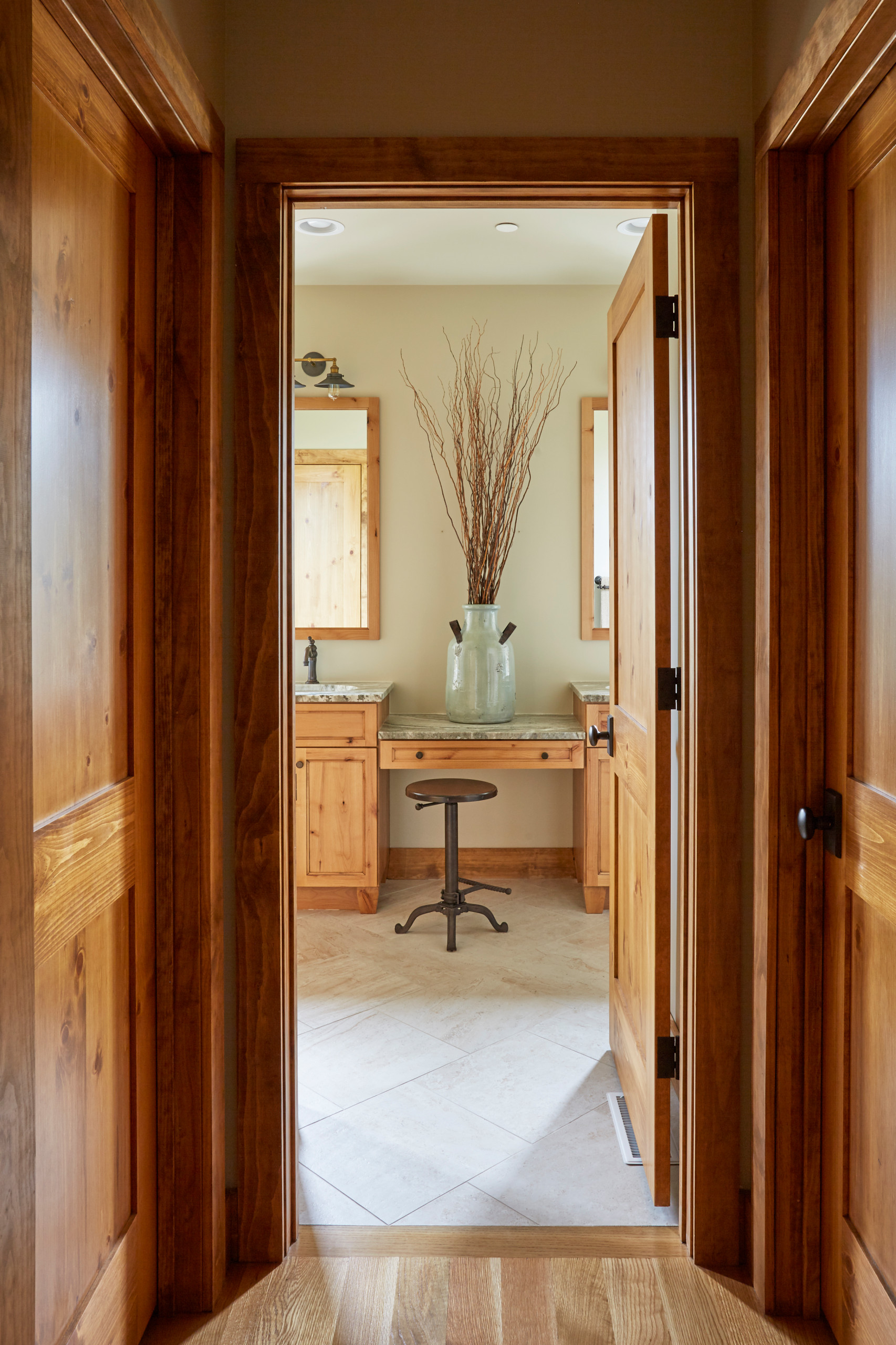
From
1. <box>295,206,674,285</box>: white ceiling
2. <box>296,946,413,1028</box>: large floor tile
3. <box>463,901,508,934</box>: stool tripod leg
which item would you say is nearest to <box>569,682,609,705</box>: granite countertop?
<box>463,901,508,934</box>: stool tripod leg

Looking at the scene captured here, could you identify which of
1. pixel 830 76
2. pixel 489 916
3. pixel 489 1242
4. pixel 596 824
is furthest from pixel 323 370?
pixel 489 1242

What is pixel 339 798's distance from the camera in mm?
4008

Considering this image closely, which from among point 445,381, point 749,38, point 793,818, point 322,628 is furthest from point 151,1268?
point 445,381

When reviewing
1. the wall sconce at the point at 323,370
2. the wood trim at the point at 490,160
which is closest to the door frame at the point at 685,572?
the wood trim at the point at 490,160

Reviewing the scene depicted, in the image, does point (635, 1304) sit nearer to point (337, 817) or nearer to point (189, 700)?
point (189, 700)

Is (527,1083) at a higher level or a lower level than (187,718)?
lower

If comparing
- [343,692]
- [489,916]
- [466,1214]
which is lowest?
[466,1214]

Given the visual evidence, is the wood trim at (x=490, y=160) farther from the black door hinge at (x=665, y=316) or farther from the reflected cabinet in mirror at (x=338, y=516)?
the reflected cabinet in mirror at (x=338, y=516)

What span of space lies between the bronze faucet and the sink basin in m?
0.02

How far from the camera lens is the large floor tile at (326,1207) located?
2.03 m

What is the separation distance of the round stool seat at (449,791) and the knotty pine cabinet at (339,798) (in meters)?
0.29

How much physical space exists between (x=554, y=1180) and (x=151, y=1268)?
896 mm

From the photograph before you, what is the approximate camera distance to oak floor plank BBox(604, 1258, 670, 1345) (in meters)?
1.66

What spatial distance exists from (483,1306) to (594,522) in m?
3.37
